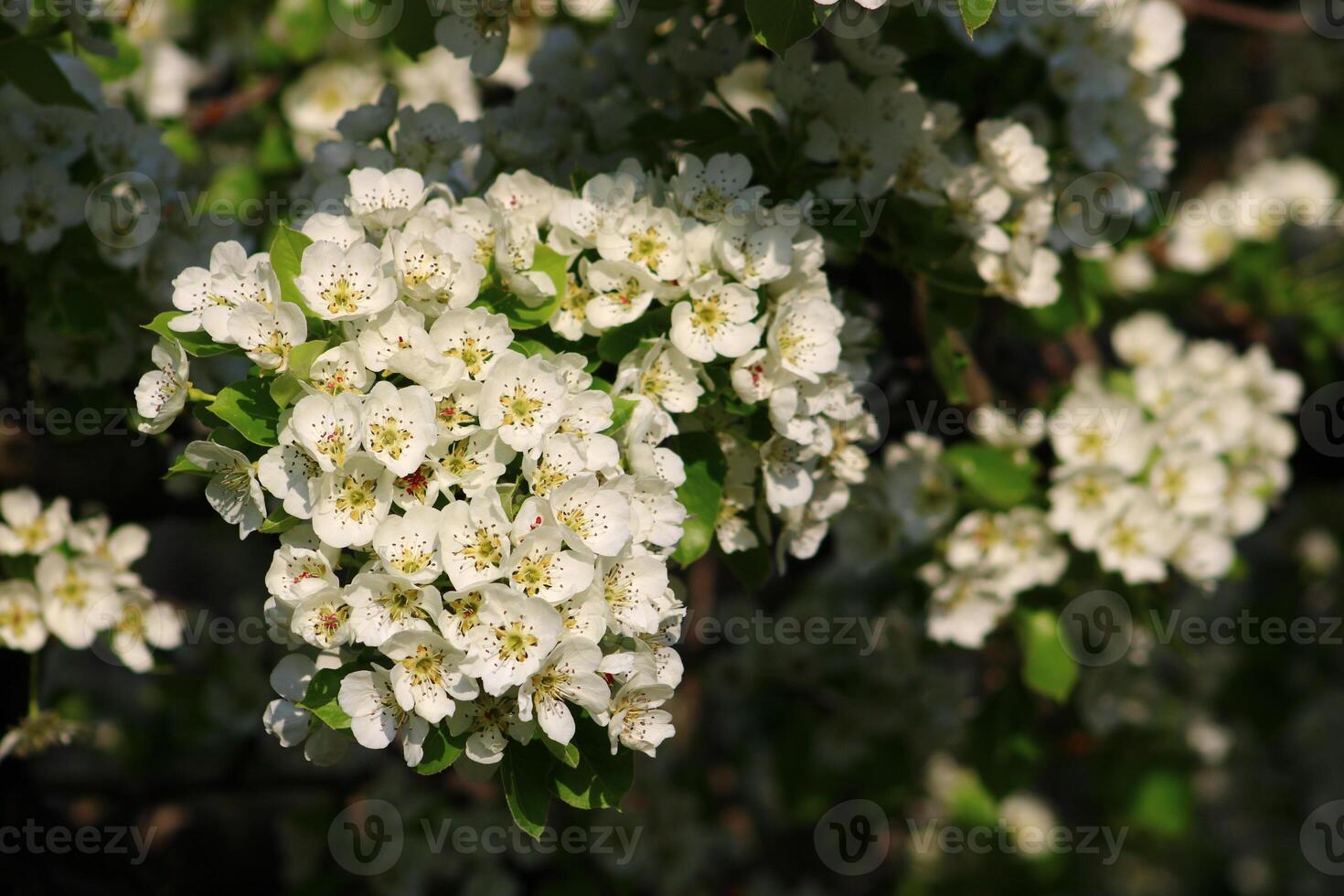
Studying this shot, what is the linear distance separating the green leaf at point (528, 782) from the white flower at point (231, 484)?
1.61 feet

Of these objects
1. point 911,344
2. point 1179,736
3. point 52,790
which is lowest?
point 1179,736

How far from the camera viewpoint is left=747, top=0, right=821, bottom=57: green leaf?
1.74 metres

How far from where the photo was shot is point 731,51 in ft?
7.78

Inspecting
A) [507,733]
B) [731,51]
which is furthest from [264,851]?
[731,51]

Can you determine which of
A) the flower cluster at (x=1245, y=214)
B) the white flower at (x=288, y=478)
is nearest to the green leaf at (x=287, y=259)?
the white flower at (x=288, y=478)

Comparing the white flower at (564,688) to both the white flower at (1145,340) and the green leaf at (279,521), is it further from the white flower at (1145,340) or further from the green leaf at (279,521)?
the white flower at (1145,340)

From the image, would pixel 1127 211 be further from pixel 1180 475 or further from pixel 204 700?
pixel 204 700

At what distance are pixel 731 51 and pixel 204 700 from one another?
249 centimetres

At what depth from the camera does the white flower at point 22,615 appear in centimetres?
233

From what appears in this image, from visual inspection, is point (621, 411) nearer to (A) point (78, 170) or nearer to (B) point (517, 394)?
(B) point (517, 394)

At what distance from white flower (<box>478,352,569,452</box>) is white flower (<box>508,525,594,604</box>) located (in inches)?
6.0

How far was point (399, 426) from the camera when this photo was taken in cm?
157

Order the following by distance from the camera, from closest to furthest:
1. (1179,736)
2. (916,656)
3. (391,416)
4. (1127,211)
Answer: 1. (391,416)
2. (1127,211)
3. (916,656)
4. (1179,736)

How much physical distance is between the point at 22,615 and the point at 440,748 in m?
1.21
